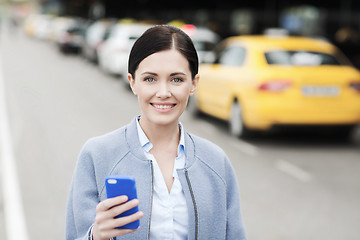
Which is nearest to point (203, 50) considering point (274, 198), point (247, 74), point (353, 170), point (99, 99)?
point (99, 99)

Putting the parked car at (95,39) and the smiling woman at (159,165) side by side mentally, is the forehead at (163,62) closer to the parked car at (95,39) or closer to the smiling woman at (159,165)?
the smiling woman at (159,165)

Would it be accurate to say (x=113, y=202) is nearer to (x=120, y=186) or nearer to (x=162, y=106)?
(x=120, y=186)

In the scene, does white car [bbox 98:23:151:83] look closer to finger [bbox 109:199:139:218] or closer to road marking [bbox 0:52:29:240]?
road marking [bbox 0:52:29:240]

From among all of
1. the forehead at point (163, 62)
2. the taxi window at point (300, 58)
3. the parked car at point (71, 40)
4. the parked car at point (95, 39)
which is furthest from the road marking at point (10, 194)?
the parked car at point (71, 40)

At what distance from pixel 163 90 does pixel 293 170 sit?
18.9 feet

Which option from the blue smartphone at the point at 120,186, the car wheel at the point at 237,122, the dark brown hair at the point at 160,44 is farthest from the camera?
the car wheel at the point at 237,122

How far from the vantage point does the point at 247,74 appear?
8.96 meters

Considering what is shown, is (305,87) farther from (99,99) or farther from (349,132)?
(99,99)

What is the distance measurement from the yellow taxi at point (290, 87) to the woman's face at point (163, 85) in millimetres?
6758

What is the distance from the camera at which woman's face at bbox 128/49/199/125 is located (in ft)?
6.04

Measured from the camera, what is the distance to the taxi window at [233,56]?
9.61 meters

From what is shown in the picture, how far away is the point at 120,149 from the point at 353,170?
607cm

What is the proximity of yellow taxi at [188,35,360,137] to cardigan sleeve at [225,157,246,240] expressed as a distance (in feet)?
21.8

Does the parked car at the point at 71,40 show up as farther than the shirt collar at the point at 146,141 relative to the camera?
Yes
